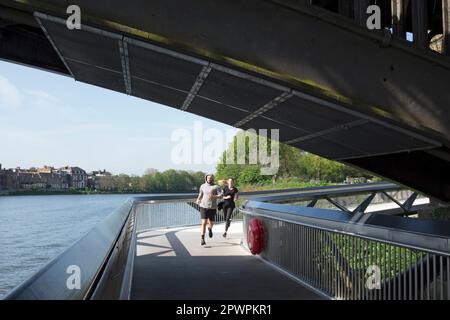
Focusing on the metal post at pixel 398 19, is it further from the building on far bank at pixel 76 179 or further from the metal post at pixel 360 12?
the building on far bank at pixel 76 179

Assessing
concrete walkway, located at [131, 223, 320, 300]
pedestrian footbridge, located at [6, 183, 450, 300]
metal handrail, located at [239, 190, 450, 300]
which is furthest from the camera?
concrete walkway, located at [131, 223, 320, 300]

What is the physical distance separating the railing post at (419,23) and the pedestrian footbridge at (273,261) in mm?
2781

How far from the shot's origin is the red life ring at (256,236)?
11562 mm

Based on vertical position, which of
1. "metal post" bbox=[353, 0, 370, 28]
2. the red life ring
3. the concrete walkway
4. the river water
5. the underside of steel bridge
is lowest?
the river water

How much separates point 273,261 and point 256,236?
1118 mm

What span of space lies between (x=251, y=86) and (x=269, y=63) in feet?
1.87

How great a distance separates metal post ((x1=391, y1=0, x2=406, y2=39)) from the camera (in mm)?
8172

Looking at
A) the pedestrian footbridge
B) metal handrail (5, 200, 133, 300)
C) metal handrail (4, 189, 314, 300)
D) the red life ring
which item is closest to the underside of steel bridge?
the pedestrian footbridge

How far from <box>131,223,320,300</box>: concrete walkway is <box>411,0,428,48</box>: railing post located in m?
4.07

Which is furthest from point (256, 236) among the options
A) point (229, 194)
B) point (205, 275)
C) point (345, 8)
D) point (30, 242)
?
point (30, 242)

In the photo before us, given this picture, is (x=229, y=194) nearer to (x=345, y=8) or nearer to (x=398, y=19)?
(x=345, y=8)

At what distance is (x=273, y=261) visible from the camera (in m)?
10.6

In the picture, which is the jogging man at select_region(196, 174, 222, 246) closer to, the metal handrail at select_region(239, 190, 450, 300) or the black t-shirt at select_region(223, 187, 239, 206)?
the black t-shirt at select_region(223, 187, 239, 206)
